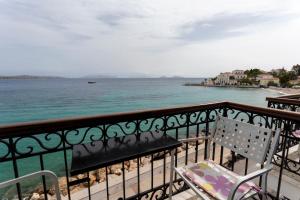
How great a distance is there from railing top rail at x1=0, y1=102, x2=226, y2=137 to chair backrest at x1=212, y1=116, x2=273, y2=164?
0.43 metres

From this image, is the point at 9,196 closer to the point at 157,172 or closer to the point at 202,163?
the point at 157,172

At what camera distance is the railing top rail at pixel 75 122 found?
53.2 inches

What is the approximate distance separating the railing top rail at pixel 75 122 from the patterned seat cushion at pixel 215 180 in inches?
26.6

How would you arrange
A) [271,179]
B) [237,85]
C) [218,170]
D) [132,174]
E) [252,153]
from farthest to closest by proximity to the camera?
1. [237,85]
2. [132,174]
3. [271,179]
4. [218,170]
5. [252,153]

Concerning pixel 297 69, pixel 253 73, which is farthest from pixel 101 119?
pixel 253 73

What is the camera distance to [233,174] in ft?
6.14

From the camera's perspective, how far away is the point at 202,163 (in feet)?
6.89

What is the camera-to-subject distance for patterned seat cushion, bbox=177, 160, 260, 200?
1.56 meters

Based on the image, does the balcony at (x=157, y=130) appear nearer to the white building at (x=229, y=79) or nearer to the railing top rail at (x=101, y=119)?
the railing top rail at (x=101, y=119)

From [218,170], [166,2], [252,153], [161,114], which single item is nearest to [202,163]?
[218,170]

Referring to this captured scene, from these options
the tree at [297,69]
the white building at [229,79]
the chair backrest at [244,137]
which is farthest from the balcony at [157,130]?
the white building at [229,79]

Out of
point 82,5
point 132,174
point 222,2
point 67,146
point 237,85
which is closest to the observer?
point 67,146

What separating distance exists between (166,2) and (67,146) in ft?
11.6

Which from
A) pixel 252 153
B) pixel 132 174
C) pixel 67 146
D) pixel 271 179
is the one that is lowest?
pixel 132 174
